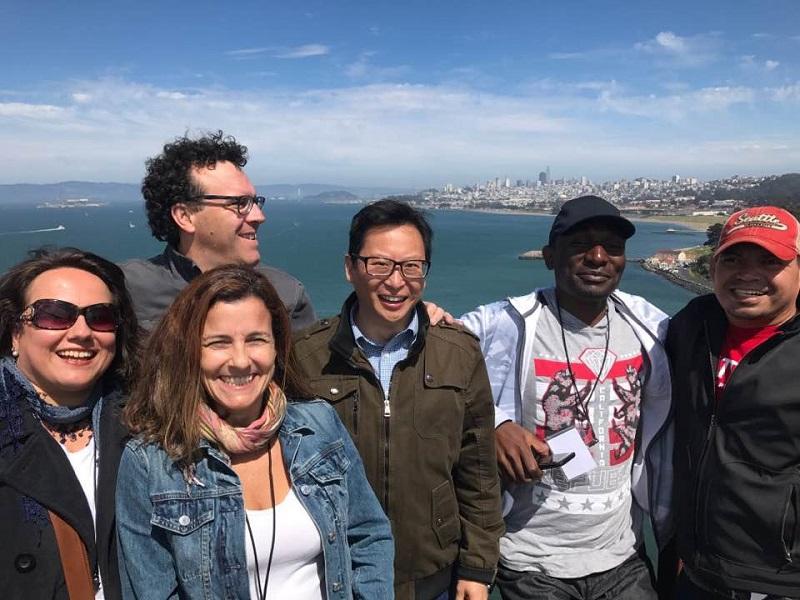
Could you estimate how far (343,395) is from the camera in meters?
1.17

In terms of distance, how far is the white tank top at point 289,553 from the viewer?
3.07 feet

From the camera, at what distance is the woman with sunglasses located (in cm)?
91

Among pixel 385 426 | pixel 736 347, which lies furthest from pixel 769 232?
pixel 385 426

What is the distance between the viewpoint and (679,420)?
4.39 ft

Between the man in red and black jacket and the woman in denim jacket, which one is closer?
the woman in denim jacket

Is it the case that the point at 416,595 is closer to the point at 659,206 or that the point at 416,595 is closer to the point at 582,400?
the point at 582,400

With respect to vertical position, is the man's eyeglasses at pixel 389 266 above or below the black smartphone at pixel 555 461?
above

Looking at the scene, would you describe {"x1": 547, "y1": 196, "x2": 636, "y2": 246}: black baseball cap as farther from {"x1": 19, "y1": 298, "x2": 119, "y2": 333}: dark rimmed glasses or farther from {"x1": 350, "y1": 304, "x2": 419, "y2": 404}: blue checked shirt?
{"x1": 19, "y1": 298, "x2": 119, "y2": 333}: dark rimmed glasses

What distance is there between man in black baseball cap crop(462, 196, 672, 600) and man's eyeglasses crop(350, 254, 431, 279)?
0.39m

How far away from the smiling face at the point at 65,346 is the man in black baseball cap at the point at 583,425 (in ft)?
2.97

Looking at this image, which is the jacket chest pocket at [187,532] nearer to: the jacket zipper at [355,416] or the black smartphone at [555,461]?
the jacket zipper at [355,416]

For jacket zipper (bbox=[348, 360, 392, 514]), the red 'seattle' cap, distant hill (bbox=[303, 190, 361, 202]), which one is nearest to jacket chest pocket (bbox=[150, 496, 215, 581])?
jacket zipper (bbox=[348, 360, 392, 514])

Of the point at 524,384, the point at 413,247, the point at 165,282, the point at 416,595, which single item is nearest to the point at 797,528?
the point at 524,384

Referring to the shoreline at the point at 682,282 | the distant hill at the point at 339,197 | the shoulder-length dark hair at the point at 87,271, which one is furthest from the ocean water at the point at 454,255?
the distant hill at the point at 339,197
